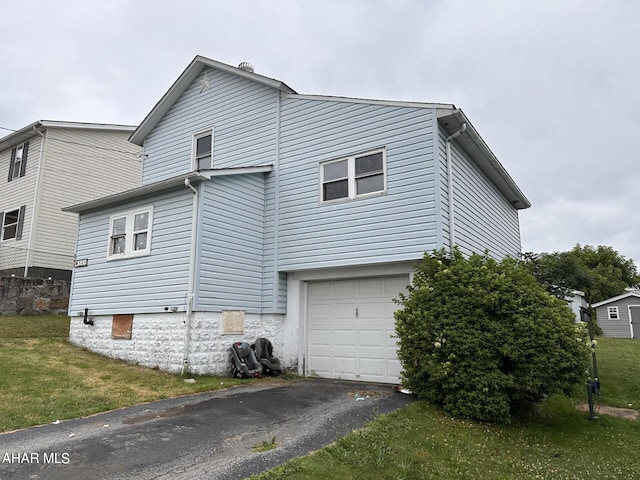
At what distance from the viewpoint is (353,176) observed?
1024 centimetres

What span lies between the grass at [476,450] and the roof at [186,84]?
9.13 meters

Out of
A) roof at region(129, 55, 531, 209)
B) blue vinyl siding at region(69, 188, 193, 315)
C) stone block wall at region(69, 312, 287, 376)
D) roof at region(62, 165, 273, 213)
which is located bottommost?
stone block wall at region(69, 312, 287, 376)

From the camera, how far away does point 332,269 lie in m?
10.4

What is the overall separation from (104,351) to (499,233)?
1186cm

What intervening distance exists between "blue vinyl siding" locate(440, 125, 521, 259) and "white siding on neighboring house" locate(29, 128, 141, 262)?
15988 mm

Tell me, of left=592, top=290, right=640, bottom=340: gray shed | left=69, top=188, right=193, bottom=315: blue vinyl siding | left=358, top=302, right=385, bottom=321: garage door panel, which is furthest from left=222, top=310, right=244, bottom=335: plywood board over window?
left=592, top=290, right=640, bottom=340: gray shed

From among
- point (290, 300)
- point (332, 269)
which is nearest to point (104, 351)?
point (290, 300)

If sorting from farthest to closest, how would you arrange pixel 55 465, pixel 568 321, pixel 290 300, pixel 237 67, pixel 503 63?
pixel 503 63 < pixel 237 67 < pixel 290 300 < pixel 568 321 < pixel 55 465

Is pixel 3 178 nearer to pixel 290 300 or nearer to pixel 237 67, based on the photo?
pixel 237 67

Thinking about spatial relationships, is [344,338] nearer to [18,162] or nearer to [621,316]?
[18,162]

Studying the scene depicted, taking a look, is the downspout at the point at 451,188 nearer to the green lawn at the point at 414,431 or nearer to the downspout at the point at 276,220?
the green lawn at the point at 414,431

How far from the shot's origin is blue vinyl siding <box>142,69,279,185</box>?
12.1 metres

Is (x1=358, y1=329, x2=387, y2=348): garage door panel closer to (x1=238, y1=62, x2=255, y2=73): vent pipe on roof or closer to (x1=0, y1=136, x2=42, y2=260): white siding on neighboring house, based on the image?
(x1=238, y1=62, x2=255, y2=73): vent pipe on roof

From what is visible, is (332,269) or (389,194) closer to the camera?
(389,194)
